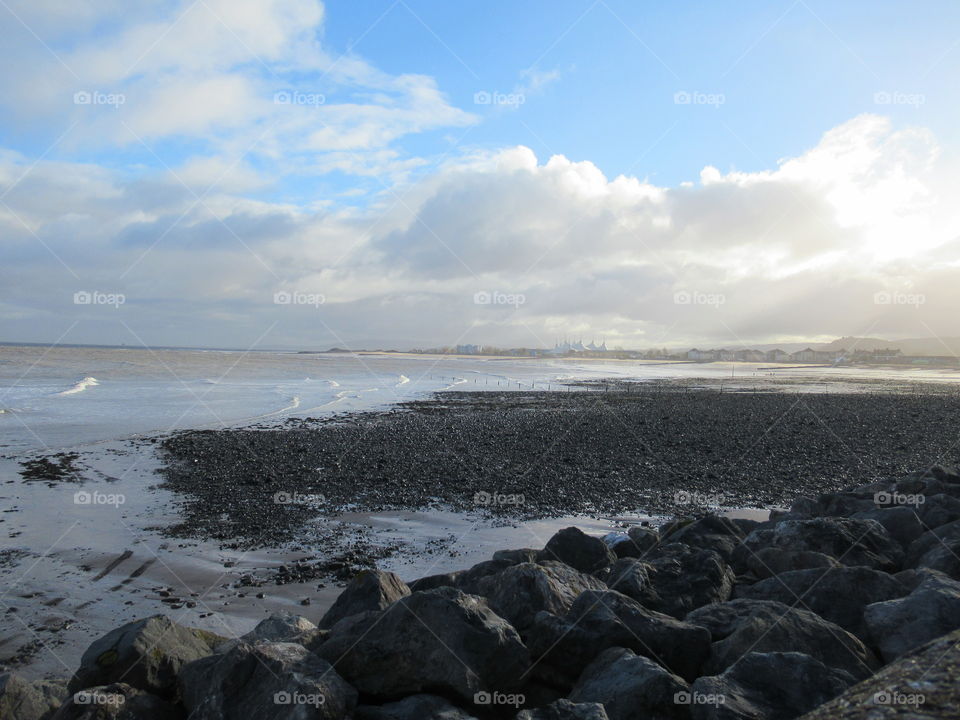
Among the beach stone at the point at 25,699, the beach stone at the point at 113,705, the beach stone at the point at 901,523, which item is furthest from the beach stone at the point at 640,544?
the beach stone at the point at 25,699

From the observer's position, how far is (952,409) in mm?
35406

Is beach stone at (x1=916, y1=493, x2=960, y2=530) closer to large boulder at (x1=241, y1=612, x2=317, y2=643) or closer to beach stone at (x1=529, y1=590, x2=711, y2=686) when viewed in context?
beach stone at (x1=529, y1=590, x2=711, y2=686)

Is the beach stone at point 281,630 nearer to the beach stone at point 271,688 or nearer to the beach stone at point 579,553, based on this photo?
the beach stone at point 271,688

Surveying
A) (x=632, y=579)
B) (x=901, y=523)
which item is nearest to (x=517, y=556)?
(x=632, y=579)

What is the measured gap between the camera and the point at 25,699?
17.2ft

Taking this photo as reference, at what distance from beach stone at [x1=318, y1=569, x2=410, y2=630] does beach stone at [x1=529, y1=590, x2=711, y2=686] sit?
169 centimetres

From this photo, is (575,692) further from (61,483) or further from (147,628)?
(61,483)

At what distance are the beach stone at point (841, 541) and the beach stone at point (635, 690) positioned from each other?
13.6 ft

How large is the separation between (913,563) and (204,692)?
8613 millimetres

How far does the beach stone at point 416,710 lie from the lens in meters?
4.70

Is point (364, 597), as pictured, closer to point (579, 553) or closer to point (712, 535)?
point (579, 553)

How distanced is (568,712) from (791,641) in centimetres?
242

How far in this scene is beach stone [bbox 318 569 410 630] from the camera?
21.2 feet

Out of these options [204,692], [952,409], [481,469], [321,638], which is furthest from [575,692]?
[952,409]
